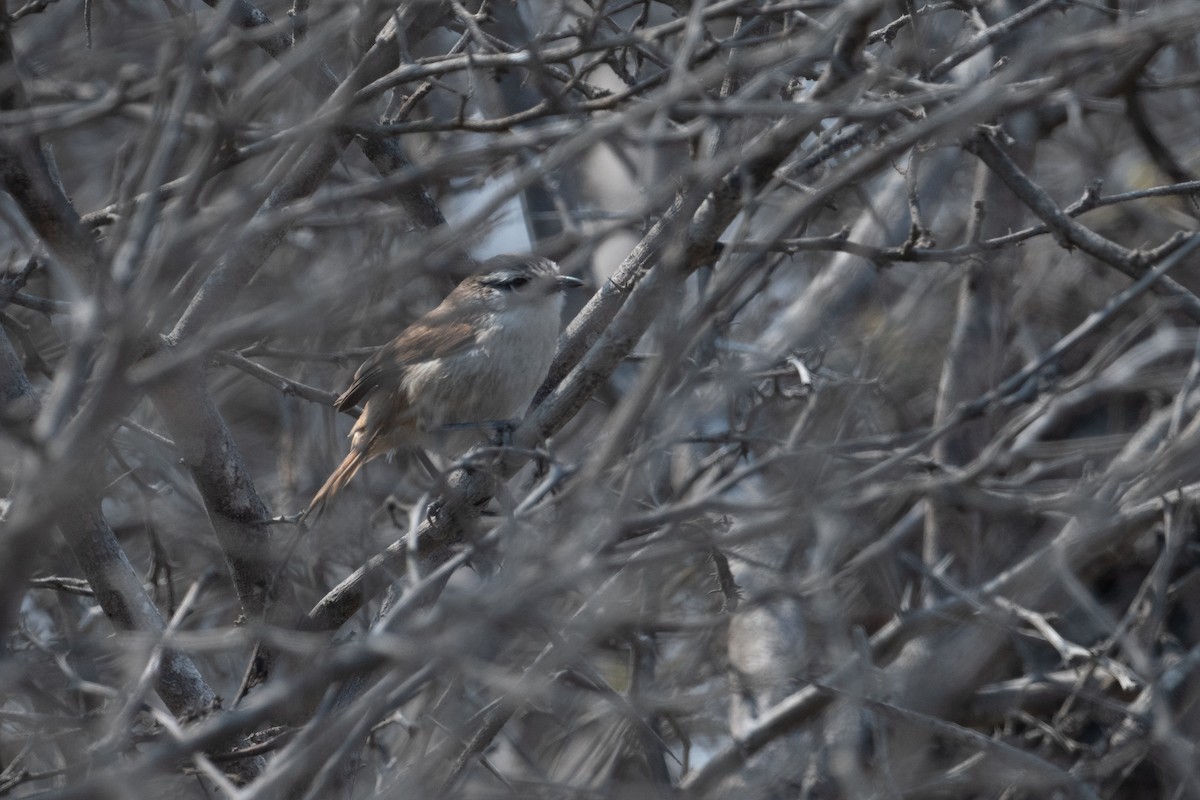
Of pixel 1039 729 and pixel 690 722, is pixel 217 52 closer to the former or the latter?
pixel 690 722

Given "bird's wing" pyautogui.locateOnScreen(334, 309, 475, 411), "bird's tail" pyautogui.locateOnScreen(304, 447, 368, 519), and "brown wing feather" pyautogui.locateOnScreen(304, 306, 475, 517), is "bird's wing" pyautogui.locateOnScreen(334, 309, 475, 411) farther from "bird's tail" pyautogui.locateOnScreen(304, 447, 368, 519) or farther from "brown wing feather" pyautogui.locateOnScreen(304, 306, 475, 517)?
"bird's tail" pyautogui.locateOnScreen(304, 447, 368, 519)

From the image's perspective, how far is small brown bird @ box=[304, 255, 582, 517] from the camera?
5.20 m

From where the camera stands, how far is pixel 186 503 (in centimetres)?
583

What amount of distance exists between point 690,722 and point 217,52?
3.03m

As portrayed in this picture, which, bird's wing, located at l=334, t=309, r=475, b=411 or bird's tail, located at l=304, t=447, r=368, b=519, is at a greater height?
bird's wing, located at l=334, t=309, r=475, b=411

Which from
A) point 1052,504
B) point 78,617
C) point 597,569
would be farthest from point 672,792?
point 78,617

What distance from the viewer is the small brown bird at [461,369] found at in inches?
205

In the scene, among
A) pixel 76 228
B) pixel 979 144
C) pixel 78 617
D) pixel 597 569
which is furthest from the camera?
pixel 78 617

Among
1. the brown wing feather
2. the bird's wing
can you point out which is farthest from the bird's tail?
the bird's wing

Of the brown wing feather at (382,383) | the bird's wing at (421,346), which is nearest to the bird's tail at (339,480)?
the brown wing feather at (382,383)

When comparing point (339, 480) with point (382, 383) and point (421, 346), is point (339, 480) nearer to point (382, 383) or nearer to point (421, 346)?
point (382, 383)

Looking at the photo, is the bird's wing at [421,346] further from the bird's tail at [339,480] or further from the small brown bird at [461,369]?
the bird's tail at [339,480]

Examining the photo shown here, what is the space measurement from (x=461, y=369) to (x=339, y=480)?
0.72 metres

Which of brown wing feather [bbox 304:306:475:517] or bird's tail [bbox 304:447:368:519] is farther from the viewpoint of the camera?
brown wing feather [bbox 304:306:475:517]
